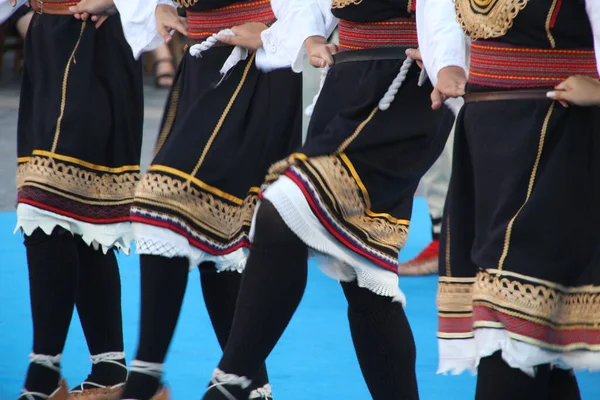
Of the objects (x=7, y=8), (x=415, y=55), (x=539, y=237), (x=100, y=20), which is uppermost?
(x=7, y=8)

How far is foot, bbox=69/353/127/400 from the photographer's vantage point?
3.09 metres

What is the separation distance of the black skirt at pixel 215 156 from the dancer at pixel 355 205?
240 mm

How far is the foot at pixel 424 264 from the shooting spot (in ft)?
16.4

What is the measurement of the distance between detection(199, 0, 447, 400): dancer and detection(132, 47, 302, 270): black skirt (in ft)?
0.79

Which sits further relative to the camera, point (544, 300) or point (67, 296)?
point (67, 296)

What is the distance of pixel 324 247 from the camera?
238 cm

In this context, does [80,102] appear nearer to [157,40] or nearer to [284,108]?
[157,40]

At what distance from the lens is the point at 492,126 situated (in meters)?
2.07

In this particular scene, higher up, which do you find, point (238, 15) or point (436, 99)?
point (238, 15)

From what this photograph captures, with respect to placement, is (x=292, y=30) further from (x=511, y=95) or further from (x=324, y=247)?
(x=511, y=95)

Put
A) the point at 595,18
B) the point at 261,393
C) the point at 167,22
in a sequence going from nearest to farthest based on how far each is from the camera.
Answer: the point at 595,18
the point at 261,393
the point at 167,22

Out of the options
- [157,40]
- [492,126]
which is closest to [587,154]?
[492,126]

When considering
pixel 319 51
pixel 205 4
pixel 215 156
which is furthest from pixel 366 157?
pixel 205 4

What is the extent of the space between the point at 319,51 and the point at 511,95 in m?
0.64
